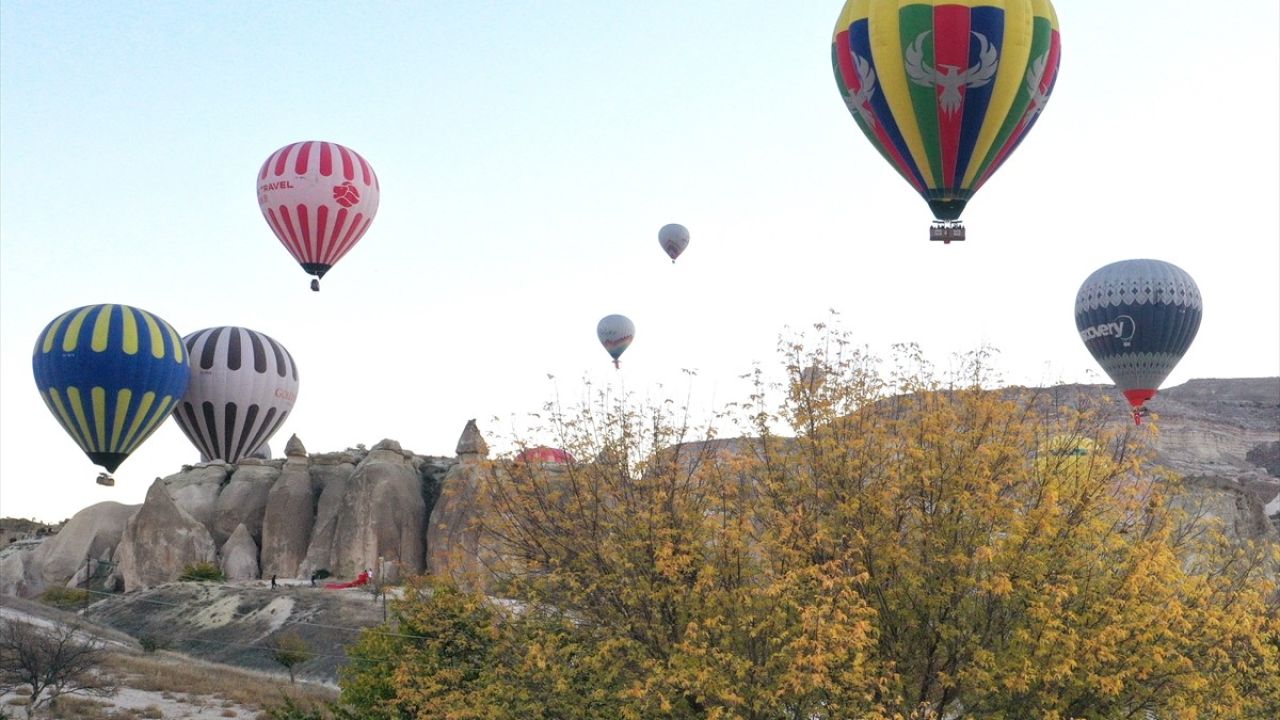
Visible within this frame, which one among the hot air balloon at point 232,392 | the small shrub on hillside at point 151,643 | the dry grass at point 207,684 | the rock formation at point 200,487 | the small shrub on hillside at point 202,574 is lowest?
the dry grass at point 207,684

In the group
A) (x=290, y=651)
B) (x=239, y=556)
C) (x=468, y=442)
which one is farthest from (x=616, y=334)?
(x=290, y=651)

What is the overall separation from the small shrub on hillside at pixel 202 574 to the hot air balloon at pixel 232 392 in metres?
5.35

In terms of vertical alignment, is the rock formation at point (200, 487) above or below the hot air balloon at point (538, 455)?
above

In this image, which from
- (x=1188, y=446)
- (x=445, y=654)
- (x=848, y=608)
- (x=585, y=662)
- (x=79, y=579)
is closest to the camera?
(x=848, y=608)

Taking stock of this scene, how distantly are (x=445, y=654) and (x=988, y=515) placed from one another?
9181 millimetres

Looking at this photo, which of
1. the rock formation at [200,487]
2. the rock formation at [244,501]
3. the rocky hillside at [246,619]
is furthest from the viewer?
the rock formation at [200,487]

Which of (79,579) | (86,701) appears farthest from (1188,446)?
(86,701)

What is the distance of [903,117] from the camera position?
30.9 meters

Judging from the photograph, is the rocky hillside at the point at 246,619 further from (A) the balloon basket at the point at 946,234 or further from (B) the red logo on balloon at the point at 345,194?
(A) the balloon basket at the point at 946,234

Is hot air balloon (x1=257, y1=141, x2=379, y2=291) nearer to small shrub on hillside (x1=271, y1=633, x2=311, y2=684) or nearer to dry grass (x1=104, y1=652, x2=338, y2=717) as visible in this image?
small shrub on hillside (x1=271, y1=633, x2=311, y2=684)

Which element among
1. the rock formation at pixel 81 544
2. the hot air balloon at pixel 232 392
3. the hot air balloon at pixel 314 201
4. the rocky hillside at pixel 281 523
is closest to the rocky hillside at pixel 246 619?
the rocky hillside at pixel 281 523

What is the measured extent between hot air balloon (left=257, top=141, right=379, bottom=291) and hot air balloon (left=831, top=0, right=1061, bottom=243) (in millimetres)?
24693

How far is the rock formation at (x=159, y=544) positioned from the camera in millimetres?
60719

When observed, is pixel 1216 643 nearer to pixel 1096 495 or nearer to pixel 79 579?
pixel 1096 495
